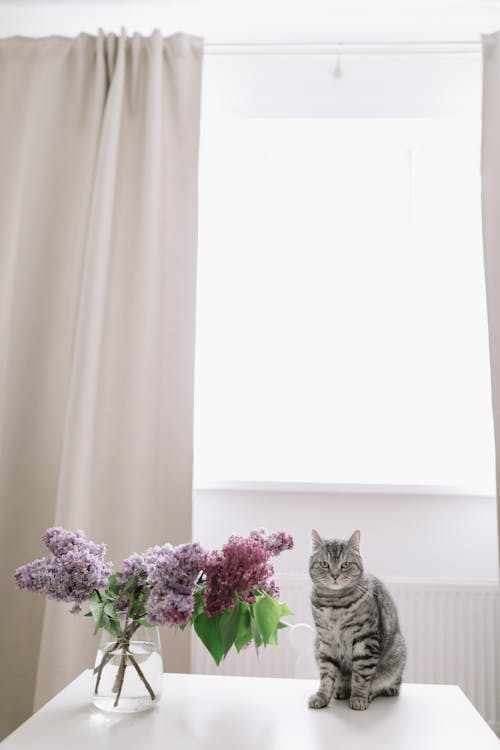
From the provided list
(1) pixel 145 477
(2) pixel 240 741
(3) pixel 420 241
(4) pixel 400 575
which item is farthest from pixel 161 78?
(2) pixel 240 741

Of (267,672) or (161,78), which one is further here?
(161,78)

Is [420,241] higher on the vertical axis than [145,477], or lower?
higher

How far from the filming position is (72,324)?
2328 millimetres

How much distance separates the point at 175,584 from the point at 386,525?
1.45 metres

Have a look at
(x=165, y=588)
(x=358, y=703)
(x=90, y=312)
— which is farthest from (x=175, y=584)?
(x=90, y=312)

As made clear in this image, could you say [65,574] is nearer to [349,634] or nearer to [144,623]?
[144,623]

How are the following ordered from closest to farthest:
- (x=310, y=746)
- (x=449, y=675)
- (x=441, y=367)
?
1. (x=310, y=746)
2. (x=449, y=675)
3. (x=441, y=367)

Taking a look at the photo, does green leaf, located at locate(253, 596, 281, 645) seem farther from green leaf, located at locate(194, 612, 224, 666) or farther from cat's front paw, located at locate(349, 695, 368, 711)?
cat's front paw, located at locate(349, 695, 368, 711)

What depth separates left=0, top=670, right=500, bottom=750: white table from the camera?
1013 mm

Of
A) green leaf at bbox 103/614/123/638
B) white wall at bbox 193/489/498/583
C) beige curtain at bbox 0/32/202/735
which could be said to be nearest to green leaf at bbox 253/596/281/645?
green leaf at bbox 103/614/123/638

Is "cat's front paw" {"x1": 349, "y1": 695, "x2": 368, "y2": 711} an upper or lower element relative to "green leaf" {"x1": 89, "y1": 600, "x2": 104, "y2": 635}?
lower

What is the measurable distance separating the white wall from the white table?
3.54 feet

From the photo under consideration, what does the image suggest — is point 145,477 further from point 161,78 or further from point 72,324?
point 161,78

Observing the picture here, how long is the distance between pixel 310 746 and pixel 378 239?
6.54ft
